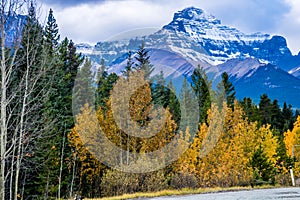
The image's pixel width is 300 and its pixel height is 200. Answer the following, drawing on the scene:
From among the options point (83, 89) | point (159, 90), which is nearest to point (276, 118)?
point (159, 90)

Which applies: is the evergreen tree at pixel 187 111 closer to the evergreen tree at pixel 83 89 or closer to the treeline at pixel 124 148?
the treeline at pixel 124 148

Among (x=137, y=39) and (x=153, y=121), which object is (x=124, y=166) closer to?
(x=153, y=121)

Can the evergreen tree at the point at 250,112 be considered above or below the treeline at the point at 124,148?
above

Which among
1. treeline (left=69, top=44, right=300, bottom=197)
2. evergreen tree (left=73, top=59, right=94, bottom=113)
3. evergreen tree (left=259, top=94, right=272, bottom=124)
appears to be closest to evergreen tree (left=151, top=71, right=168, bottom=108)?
treeline (left=69, top=44, right=300, bottom=197)

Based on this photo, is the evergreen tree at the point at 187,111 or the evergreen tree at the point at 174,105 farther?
the evergreen tree at the point at 174,105

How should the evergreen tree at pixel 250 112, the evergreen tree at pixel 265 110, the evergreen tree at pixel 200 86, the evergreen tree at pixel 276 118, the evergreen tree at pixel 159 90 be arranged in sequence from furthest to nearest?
the evergreen tree at pixel 276 118
the evergreen tree at pixel 265 110
the evergreen tree at pixel 250 112
the evergreen tree at pixel 200 86
the evergreen tree at pixel 159 90

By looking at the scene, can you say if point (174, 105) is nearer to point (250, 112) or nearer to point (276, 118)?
point (250, 112)

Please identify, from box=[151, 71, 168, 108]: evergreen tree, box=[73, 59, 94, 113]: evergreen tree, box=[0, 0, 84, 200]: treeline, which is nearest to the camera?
box=[0, 0, 84, 200]: treeline

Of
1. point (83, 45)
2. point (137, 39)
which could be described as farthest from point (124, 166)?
point (83, 45)

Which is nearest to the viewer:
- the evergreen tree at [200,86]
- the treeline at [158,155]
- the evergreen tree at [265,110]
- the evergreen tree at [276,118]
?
the treeline at [158,155]

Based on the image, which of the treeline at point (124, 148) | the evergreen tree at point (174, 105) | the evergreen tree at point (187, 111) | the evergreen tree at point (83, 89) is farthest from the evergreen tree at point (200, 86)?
the evergreen tree at point (83, 89)

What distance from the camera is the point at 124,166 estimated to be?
88.2 feet

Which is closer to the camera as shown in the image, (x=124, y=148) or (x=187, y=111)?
(x=124, y=148)

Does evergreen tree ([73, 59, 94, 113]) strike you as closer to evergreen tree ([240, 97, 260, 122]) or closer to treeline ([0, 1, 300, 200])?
treeline ([0, 1, 300, 200])
